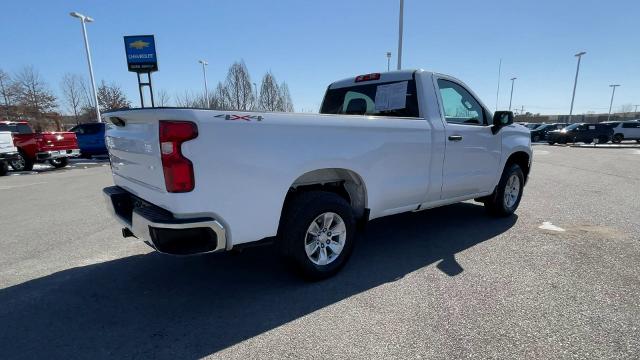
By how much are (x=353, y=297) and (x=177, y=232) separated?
62.5 inches

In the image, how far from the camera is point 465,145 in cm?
432

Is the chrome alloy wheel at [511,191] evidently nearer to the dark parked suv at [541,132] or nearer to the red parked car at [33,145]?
the red parked car at [33,145]

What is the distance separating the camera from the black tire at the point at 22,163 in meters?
12.8

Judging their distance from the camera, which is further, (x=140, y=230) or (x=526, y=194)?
(x=526, y=194)

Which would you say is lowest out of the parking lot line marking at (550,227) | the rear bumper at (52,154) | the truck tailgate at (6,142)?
the parking lot line marking at (550,227)

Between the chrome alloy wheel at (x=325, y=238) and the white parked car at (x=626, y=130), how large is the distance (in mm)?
34742

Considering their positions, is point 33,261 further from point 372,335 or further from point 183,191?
point 372,335

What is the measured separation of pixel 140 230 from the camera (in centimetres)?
259

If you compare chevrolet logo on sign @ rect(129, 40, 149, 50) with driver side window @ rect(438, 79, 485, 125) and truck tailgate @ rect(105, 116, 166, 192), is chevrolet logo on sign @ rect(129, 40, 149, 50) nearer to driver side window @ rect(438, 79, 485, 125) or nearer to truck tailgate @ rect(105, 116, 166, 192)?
truck tailgate @ rect(105, 116, 166, 192)

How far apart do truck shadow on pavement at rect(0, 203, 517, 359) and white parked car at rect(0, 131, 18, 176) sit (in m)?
11.7

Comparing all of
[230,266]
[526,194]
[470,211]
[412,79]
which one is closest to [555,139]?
[526,194]

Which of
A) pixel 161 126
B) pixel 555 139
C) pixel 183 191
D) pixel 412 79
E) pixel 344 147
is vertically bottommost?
pixel 555 139

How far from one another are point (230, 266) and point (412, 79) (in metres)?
3.02

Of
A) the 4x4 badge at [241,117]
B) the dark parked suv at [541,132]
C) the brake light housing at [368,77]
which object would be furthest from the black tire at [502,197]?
the dark parked suv at [541,132]
